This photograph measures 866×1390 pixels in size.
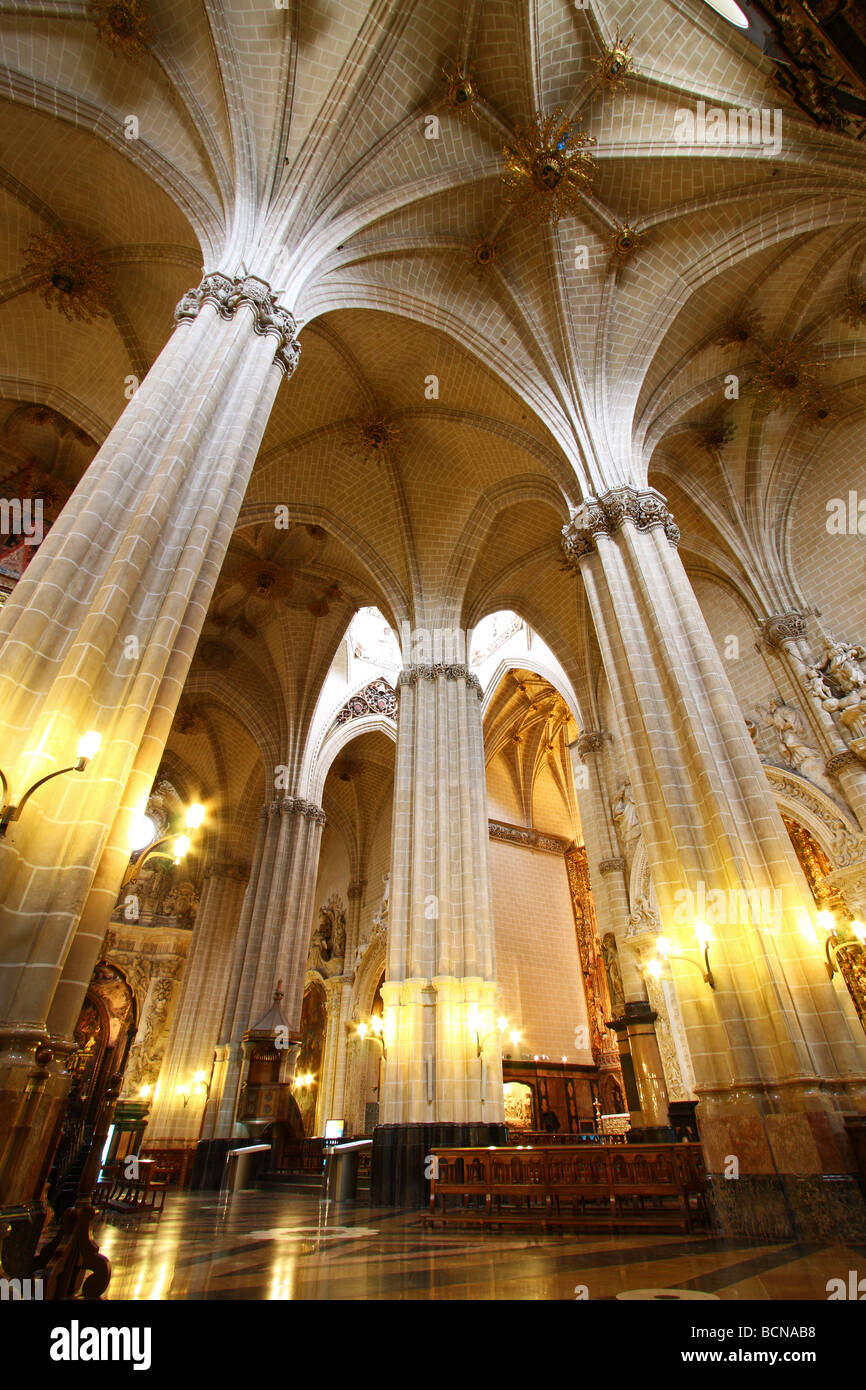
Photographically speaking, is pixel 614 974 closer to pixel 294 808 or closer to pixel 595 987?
pixel 595 987

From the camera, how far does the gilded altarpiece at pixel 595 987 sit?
18078mm

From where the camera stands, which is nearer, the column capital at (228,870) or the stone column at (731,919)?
the stone column at (731,919)

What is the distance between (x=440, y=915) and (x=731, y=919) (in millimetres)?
5147

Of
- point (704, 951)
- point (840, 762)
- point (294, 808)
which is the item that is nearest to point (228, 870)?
point (294, 808)

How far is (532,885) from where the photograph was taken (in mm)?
21250

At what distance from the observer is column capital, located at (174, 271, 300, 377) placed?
7.64 metres

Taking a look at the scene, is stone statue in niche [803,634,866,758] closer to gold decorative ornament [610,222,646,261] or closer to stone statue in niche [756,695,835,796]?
stone statue in niche [756,695,835,796]

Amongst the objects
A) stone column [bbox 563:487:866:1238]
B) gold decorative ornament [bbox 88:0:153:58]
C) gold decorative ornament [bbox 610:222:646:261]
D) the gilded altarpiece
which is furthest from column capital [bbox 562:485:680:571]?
the gilded altarpiece

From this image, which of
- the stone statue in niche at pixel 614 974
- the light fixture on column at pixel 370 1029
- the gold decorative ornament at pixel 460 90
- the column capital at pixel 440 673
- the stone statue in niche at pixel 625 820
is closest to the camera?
the gold decorative ornament at pixel 460 90

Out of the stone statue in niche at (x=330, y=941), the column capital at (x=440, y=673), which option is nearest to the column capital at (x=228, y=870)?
the stone statue in niche at (x=330, y=941)

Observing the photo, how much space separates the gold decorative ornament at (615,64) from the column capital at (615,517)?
6.20 m

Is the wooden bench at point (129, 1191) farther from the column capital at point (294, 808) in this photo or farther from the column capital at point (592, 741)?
the column capital at point (592, 741)

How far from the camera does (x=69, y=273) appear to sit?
11.3 metres

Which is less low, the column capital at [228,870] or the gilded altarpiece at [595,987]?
the column capital at [228,870]
